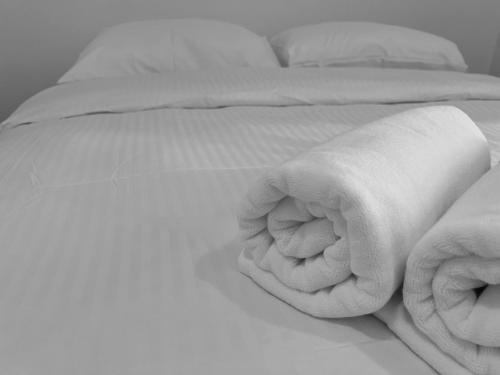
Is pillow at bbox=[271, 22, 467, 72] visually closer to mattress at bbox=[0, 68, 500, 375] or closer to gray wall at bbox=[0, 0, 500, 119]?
gray wall at bbox=[0, 0, 500, 119]

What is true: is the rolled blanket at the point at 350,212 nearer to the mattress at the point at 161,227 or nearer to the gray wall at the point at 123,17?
the mattress at the point at 161,227

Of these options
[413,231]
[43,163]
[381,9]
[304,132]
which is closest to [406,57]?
[381,9]

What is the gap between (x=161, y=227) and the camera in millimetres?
709

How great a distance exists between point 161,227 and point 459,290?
16.3 inches

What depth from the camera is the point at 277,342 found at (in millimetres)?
485

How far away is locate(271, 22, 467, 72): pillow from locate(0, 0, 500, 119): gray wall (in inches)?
11.2

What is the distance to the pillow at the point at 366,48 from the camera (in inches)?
72.1

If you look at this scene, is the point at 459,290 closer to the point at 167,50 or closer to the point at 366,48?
the point at 167,50

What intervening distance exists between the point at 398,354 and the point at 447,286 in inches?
3.5

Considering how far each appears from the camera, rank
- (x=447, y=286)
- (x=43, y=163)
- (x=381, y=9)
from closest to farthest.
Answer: (x=447, y=286), (x=43, y=163), (x=381, y=9)

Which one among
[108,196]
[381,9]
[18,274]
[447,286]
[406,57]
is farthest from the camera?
[381,9]

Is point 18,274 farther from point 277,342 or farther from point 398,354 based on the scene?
point 398,354

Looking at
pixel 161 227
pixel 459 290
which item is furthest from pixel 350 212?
pixel 161 227

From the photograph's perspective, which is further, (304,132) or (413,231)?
(304,132)
